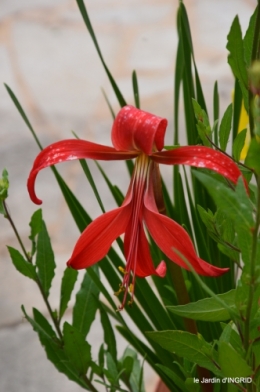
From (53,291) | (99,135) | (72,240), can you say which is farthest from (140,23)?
(53,291)

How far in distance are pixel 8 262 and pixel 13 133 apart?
1.46 ft

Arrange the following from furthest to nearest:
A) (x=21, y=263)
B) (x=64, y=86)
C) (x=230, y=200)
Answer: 1. (x=64, y=86)
2. (x=21, y=263)
3. (x=230, y=200)

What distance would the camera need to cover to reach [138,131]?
1.10 feet

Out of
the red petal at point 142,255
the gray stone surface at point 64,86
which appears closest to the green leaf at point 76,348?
the red petal at point 142,255

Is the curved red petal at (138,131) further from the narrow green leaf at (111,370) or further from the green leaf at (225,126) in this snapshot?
the narrow green leaf at (111,370)

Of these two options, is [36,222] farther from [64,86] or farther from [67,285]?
[64,86]

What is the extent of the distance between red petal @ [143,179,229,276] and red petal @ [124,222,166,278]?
13 millimetres

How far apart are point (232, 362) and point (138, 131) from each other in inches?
5.2

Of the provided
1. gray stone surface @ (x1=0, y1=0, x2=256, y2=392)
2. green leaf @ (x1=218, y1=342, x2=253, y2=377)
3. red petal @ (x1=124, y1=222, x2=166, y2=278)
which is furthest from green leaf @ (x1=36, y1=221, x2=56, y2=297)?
gray stone surface @ (x1=0, y1=0, x2=256, y2=392)

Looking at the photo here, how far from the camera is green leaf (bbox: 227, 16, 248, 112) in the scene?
370mm

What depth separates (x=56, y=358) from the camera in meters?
0.53

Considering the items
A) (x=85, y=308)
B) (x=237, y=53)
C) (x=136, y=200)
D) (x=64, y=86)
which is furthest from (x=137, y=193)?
(x=64, y=86)

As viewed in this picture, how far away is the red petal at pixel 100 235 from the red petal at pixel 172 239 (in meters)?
0.01

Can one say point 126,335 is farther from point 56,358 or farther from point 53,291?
point 53,291
